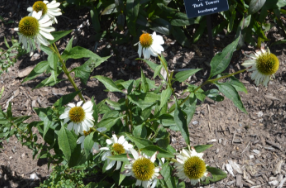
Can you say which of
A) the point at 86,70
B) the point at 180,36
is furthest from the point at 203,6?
the point at 86,70

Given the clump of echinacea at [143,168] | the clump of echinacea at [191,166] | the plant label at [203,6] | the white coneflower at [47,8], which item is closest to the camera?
the clump of echinacea at [143,168]

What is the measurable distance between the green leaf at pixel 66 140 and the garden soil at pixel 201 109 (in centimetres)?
76

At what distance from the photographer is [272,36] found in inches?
121

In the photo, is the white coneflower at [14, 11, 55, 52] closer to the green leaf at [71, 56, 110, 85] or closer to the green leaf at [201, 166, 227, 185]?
the green leaf at [71, 56, 110, 85]

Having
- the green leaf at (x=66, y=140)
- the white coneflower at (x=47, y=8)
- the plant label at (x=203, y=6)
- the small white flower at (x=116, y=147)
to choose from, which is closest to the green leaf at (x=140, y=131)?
the small white flower at (x=116, y=147)

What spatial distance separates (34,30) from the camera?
1548mm

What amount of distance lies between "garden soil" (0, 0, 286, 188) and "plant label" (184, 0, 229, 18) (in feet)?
2.08

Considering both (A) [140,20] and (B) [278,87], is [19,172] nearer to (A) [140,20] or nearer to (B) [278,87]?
(A) [140,20]

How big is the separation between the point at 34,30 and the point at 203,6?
1.40 metres

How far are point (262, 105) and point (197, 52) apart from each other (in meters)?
0.80

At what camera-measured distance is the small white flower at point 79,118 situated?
1558mm

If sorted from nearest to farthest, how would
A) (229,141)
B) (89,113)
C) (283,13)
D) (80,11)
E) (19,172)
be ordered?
(89,113) → (19,172) → (229,141) → (283,13) → (80,11)

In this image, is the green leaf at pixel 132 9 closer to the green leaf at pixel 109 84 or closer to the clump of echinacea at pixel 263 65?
the green leaf at pixel 109 84

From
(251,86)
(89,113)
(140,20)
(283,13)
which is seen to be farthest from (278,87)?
(89,113)
